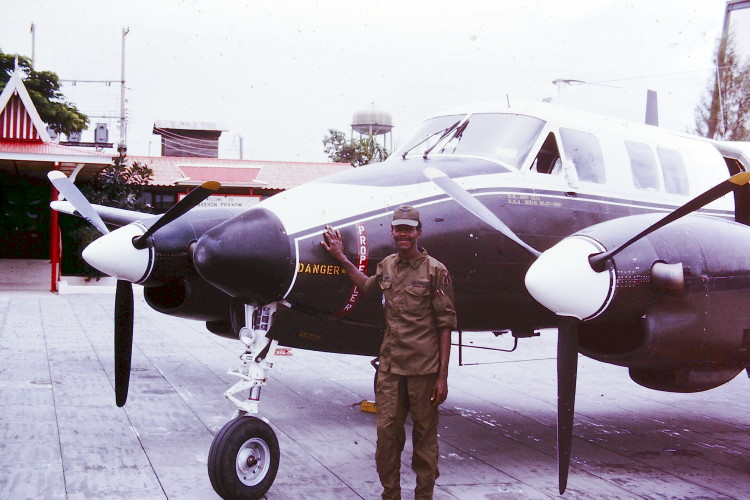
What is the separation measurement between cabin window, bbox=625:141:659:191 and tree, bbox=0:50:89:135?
3206 cm

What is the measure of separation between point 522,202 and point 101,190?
21004mm

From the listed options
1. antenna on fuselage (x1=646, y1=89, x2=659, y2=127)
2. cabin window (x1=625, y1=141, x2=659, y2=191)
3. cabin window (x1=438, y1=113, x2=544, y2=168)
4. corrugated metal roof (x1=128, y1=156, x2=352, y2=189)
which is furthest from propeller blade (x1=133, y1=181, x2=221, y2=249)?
corrugated metal roof (x1=128, y1=156, x2=352, y2=189)

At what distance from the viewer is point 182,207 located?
6570mm

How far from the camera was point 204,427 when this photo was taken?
758 centimetres

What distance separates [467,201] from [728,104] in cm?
3166

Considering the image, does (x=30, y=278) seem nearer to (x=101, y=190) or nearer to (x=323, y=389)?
(x=101, y=190)

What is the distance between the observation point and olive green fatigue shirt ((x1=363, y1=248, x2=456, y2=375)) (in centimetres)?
523

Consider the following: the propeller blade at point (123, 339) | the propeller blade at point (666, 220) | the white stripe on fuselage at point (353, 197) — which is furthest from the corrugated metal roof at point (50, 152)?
the propeller blade at point (666, 220)

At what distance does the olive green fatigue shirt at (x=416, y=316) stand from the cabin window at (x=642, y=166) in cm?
312

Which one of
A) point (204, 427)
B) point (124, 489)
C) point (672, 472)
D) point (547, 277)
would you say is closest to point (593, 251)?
point (547, 277)

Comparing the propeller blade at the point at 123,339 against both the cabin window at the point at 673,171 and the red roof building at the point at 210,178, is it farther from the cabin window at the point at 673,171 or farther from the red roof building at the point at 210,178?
the red roof building at the point at 210,178

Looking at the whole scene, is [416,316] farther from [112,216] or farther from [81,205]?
[112,216]

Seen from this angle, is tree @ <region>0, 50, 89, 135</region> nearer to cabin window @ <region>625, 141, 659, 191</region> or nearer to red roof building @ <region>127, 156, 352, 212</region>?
red roof building @ <region>127, 156, 352, 212</region>

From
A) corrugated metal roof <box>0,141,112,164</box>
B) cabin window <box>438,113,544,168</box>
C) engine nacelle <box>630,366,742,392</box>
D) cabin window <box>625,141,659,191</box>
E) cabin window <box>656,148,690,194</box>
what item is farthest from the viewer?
corrugated metal roof <box>0,141,112,164</box>
